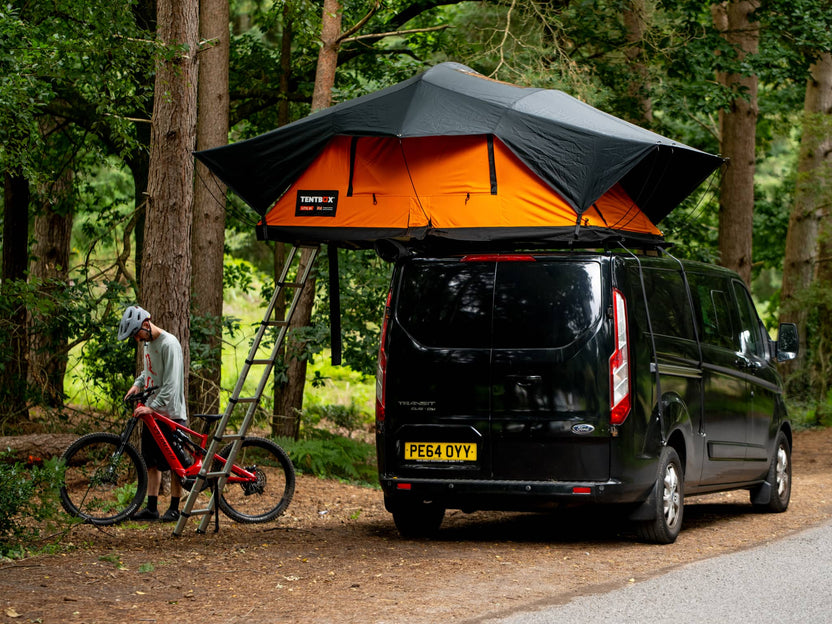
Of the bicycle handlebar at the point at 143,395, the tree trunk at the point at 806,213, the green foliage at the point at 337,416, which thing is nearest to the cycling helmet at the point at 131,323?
the bicycle handlebar at the point at 143,395

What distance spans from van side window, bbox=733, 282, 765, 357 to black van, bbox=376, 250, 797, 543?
1.64 metres

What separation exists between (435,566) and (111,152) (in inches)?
430

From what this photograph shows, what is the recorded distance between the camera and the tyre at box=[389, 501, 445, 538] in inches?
355

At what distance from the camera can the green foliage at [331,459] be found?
13.7 metres

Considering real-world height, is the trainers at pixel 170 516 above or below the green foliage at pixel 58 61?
below

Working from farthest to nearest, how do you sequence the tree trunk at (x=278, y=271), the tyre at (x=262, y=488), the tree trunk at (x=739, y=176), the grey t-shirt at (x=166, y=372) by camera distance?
the tree trunk at (x=739, y=176) < the tree trunk at (x=278, y=271) < the tyre at (x=262, y=488) < the grey t-shirt at (x=166, y=372)

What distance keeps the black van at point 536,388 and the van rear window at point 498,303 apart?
0.03ft

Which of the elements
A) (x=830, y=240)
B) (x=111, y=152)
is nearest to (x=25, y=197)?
(x=111, y=152)

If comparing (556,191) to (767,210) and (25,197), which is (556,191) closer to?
(25,197)

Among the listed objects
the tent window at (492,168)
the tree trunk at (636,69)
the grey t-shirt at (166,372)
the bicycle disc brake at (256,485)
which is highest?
the tree trunk at (636,69)

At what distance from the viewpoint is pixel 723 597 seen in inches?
255

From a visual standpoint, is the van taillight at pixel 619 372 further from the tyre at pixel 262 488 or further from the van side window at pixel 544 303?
the tyre at pixel 262 488

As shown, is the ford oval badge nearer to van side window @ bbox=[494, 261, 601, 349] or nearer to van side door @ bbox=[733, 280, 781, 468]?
van side window @ bbox=[494, 261, 601, 349]

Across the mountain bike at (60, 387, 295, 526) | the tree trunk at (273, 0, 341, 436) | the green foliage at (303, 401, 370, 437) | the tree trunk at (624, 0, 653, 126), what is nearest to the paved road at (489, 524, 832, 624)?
the mountain bike at (60, 387, 295, 526)
